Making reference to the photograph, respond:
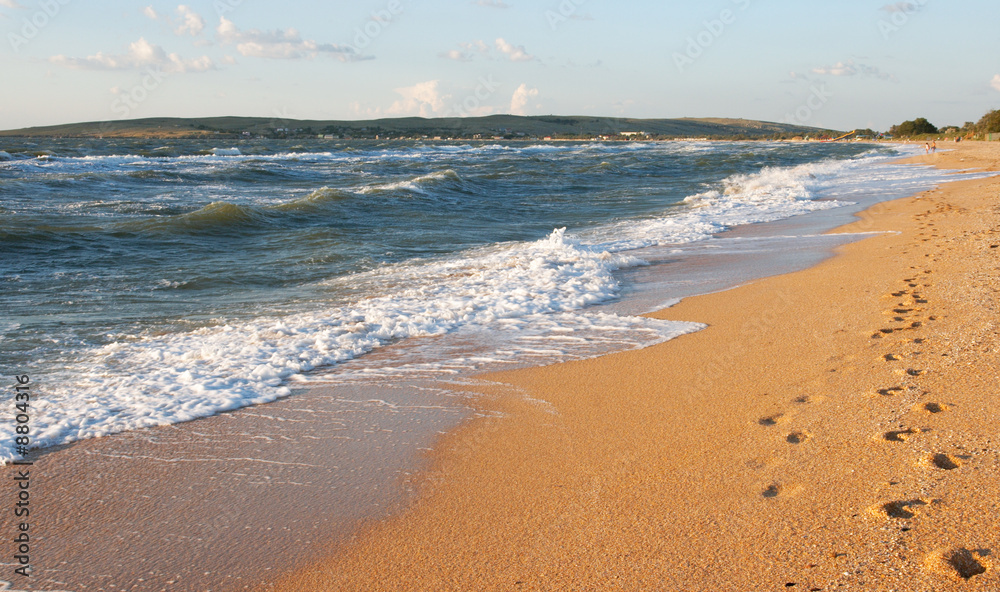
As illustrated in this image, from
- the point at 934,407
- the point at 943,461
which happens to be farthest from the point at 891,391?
the point at 943,461

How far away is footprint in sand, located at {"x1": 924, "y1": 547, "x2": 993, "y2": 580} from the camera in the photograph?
2.07 metres


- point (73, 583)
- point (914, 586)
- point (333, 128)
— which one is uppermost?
point (333, 128)

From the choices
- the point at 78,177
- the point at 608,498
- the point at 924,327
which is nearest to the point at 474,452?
the point at 608,498

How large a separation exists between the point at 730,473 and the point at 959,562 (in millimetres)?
935

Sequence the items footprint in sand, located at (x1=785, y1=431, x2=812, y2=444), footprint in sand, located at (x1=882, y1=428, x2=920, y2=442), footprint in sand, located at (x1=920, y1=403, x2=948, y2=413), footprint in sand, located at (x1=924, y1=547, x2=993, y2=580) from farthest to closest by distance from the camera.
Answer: footprint in sand, located at (x1=920, y1=403, x2=948, y2=413) < footprint in sand, located at (x1=785, y1=431, x2=812, y2=444) < footprint in sand, located at (x1=882, y1=428, x2=920, y2=442) < footprint in sand, located at (x1=924, y1=547, x2=993, y2=580)

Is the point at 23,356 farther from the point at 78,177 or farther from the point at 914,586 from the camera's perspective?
the point at 78,177

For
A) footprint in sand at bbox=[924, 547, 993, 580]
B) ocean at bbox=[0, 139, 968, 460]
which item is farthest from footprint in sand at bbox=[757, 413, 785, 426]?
ocean at bbox=[0, 139, 968, 460]

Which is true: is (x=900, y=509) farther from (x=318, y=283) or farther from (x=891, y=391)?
(x=318, y=283)

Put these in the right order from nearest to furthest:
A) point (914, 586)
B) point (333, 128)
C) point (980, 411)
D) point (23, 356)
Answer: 1. point (914, 586)
2. point (980, 411)
3. point (23, 356)
4. point (333, 128)

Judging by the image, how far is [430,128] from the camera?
123 m

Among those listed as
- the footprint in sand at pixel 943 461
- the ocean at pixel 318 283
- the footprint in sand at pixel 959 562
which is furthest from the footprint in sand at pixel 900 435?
the ocean at pixel 318 283

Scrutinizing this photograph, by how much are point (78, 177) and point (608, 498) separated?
22.7 metres

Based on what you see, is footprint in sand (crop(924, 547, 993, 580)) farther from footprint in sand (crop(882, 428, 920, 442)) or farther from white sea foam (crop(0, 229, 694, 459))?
white sea foam (crop(0, 229, 694, 459))

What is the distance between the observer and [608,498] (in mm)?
2791
